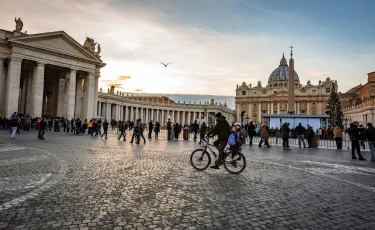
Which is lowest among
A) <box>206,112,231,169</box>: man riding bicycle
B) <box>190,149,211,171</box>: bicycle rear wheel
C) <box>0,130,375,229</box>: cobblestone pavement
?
<box>0,130,375,229</box>: cobblestone pavement

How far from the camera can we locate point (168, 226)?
3.72m

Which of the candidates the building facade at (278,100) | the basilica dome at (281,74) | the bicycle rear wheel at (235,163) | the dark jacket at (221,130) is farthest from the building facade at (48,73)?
the basilica dome at (281,74)

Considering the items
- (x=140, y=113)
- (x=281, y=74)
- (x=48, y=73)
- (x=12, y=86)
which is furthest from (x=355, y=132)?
(x=281, y=74)

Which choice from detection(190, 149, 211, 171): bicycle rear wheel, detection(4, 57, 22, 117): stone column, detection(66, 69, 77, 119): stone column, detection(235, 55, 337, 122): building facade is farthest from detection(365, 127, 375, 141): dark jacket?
detection(235, 55, 337, 122): building facade

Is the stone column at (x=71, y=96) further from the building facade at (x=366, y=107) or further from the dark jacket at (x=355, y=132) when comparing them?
the building facade at (x=366, y=107)

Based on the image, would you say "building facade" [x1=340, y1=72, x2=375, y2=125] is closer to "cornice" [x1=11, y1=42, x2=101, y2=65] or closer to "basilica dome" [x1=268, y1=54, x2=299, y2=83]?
"basilica dome" [x1=268, y1=54, x2=299, y2=83]

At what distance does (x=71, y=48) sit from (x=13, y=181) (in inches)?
1339

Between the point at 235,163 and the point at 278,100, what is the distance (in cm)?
9693

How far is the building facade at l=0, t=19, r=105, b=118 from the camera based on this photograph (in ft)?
103

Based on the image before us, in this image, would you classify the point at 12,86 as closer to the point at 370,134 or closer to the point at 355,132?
the point at 355,132

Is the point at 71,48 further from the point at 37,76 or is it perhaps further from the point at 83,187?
the point at 83,187

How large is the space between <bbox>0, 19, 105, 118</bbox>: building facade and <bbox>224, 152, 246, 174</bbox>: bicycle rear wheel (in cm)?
3104

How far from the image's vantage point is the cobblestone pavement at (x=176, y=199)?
12.8ft

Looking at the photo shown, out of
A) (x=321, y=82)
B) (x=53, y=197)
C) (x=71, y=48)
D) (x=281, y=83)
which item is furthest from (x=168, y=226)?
(x=281, y=83)
